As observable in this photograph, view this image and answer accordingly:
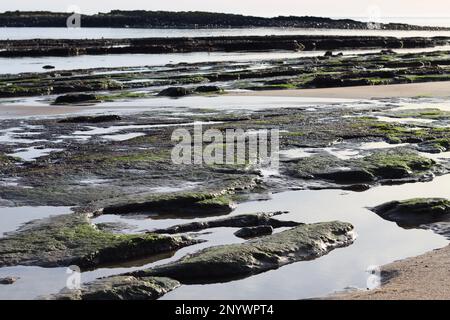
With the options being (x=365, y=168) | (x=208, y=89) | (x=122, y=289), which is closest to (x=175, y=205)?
(x=122, y=289)

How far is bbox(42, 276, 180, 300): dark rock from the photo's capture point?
9.05 m

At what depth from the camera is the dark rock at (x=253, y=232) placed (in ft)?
39.5

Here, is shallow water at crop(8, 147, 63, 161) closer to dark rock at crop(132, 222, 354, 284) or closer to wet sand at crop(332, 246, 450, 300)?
dark rock at crop(132, 222, 354, 284)

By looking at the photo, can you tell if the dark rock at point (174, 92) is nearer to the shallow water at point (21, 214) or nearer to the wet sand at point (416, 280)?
the shallow water at point (21, 214)

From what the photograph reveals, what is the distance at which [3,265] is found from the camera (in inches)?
412

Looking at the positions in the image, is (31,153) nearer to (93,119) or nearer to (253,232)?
(93,119)

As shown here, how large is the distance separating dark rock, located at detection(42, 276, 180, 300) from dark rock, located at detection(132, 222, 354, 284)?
341mm

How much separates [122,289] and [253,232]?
133 inches

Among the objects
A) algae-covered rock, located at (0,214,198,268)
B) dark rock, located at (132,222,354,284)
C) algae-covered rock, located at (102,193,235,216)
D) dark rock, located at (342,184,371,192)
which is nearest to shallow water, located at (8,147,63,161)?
algae-covered rock, located at (102,193,235,216)

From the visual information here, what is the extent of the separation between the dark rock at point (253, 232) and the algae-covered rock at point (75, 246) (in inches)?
36.8

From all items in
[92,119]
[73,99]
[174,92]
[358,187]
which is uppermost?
[358,187]

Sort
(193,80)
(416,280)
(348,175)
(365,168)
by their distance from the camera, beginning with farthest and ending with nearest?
(193,80), (365,168), (348,175), (416,280)

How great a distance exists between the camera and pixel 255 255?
10.6 metres
